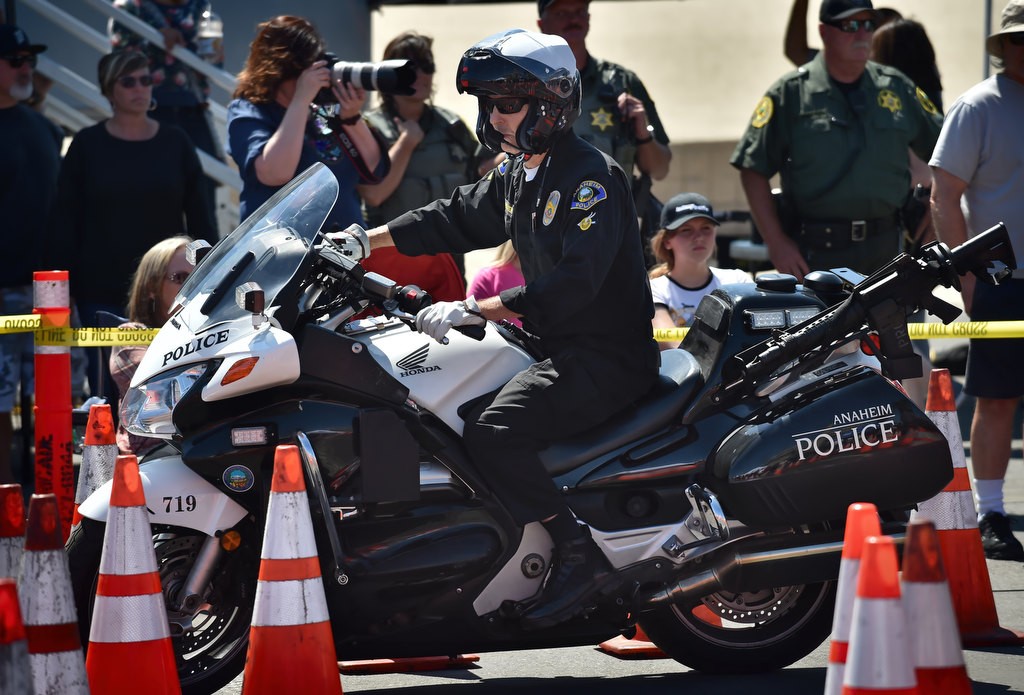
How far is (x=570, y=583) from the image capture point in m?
4.87

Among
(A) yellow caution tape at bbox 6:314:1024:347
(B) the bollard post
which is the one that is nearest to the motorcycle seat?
(A) yellow caution tape at bbox 6:314:1024:347

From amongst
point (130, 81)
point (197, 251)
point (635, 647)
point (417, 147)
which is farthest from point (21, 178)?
point (635, 647)

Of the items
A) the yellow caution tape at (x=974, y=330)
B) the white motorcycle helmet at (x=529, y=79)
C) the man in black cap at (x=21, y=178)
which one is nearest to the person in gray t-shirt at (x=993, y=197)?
the yellow caution tape at (x=974, y=330)

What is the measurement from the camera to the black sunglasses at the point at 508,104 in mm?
4992

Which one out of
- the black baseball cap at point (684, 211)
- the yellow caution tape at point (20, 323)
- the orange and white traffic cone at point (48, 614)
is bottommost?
the orange and white traffic cone at point (48, 614)

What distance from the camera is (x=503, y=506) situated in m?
4.88

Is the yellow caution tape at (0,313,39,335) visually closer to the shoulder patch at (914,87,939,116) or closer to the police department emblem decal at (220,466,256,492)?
the police department emblem decal at (220,466,256,492)

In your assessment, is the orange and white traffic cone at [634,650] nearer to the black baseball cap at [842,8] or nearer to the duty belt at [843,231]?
the duty belt at [843,231]

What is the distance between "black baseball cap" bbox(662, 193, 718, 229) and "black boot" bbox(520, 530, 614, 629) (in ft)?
10.0

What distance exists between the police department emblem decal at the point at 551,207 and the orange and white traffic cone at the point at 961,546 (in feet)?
4.85

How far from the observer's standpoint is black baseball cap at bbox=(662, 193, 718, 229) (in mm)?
7715

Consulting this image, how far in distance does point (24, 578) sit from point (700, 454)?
6.54 ft

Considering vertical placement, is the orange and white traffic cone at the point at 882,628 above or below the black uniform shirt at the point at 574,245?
below

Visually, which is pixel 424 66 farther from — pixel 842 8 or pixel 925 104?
pixel 925 104
